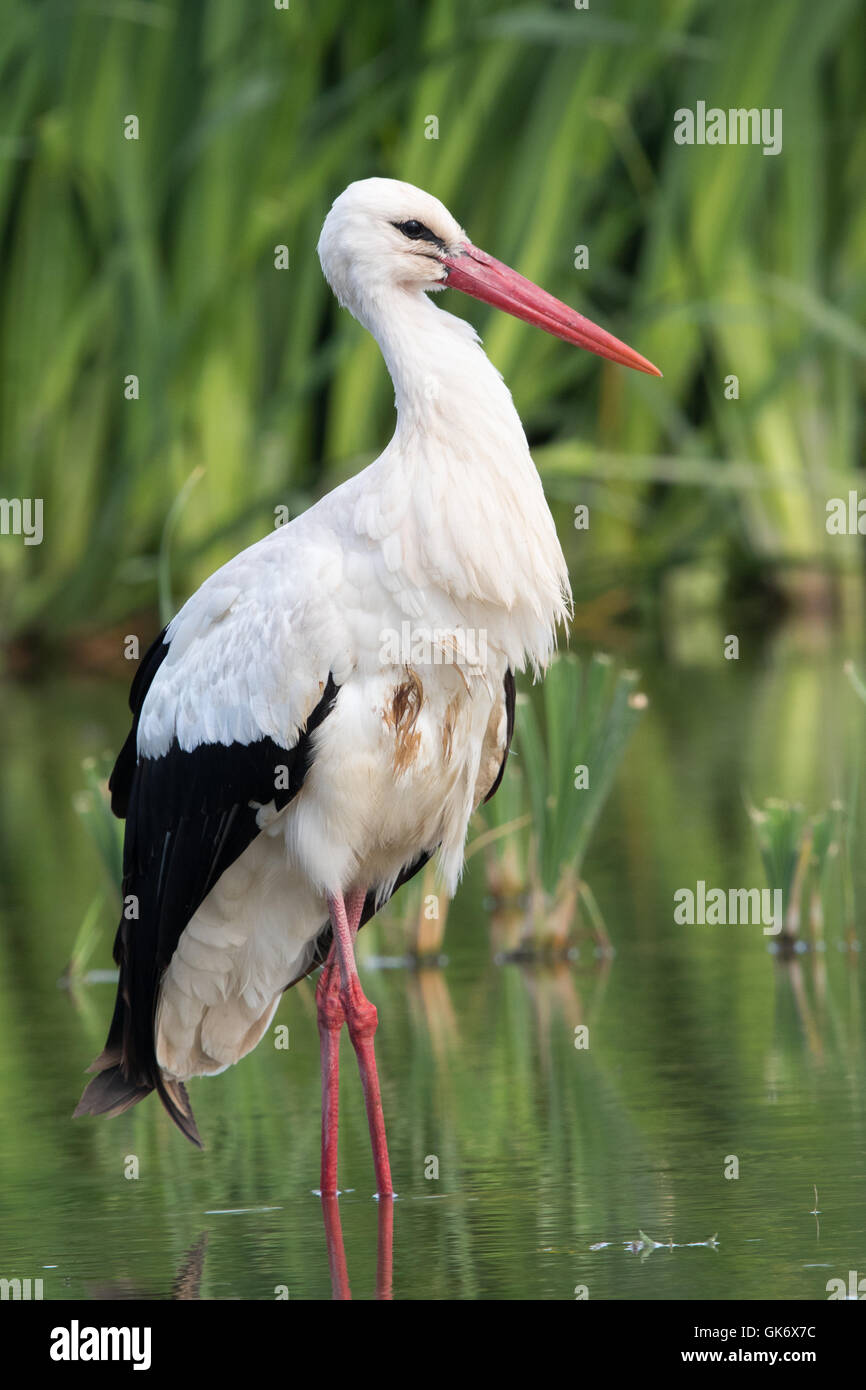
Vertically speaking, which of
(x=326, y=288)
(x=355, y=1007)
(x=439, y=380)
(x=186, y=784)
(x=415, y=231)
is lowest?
(x=355, y=1007)

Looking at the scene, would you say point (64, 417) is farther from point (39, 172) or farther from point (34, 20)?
point (34, 20)

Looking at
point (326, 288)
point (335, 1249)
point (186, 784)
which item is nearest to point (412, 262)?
point (186, 784)

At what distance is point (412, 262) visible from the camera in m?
6.30

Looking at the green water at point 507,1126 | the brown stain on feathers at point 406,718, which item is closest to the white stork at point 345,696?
the brown stain on feathers at point 406,718

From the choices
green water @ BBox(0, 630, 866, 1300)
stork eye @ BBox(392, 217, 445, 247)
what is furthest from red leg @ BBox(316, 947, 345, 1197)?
stork eye @ BBox(392, 217, 445, 247)

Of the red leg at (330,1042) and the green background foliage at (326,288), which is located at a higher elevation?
the green background foliage at (326,288)

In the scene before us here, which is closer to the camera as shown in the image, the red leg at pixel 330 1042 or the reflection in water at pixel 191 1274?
the reflection in water at pixel 191 1274

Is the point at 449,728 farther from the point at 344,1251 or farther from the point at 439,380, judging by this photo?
the point at 344,1251

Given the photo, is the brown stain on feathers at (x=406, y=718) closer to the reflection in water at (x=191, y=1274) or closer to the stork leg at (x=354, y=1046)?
the stork leg at (x=354, y=1046)

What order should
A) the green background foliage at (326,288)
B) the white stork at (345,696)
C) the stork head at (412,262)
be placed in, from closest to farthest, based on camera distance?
the white stork at (345,696) → the stork head at (412,262) → the green background foliage at (326,288)

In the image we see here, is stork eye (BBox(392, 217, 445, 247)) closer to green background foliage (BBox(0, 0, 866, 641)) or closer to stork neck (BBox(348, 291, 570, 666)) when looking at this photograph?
stork neck (BBox(348, 291, 570, 666))

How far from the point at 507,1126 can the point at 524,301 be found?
7.66ft

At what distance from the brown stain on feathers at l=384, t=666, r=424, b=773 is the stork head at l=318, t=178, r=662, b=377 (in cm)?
107

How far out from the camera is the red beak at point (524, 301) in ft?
21.0
